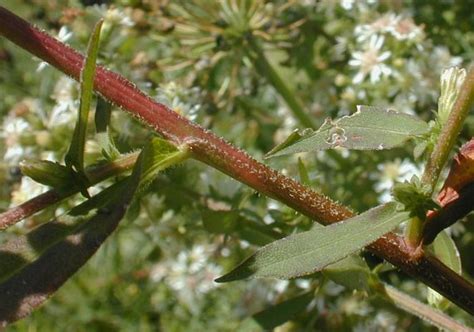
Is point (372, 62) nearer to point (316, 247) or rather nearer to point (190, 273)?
point (190, 273)

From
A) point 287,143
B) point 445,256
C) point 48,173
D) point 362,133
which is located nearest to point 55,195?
point 48,173

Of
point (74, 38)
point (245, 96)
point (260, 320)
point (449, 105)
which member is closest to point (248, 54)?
point (245, 96)

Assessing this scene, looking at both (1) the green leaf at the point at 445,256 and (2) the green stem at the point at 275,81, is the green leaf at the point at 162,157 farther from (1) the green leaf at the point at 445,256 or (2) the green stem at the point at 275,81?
(2) the green stem at the point at 275,81

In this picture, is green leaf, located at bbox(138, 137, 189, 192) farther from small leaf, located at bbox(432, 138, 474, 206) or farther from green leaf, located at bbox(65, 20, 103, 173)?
small leaf, located at bbox(432, 138, 474, 206)

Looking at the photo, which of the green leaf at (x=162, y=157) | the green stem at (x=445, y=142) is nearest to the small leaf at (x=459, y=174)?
the green stem at (x=445, y=142)

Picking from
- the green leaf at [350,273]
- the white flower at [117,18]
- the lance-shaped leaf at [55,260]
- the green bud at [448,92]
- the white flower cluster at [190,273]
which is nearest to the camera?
the lance-shaped leaf at [55,260]

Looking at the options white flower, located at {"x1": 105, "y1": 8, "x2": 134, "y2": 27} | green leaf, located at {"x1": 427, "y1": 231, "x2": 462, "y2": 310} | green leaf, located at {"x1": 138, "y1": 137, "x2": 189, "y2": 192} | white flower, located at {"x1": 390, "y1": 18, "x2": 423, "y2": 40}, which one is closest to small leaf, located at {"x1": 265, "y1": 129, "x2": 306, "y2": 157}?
green leaf, located at {"x1": 138, "y1": 137, "x2": 189, "y2": 192}
